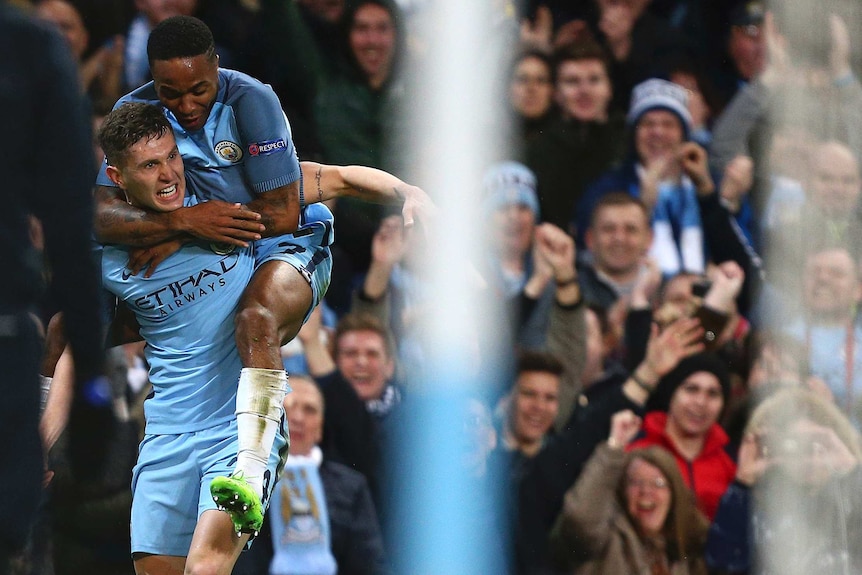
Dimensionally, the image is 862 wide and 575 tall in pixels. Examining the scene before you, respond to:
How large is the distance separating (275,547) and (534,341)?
3.87 ft

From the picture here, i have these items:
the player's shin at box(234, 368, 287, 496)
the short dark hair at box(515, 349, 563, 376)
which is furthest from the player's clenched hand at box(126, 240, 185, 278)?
the short dark hair at box(515, 349, 563, 376)

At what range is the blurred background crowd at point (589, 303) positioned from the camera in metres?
4.89

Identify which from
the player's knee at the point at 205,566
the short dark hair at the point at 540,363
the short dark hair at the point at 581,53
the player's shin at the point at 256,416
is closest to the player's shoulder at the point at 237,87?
the player's shin at the point at 256,416

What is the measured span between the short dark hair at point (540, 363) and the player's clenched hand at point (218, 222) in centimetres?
204

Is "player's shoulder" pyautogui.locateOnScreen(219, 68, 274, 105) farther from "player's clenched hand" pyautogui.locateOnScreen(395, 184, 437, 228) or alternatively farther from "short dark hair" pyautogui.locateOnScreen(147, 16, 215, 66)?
"player's clenched hand" pyautogui.locateOnScreen(395, 184, 437, 228)

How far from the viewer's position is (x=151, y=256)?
10.6 feet

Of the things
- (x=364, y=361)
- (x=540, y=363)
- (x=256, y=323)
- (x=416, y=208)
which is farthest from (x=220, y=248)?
(x=540, y=363)

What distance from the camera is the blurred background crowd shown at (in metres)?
4.89

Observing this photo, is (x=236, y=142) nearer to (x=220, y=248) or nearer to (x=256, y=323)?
(x=220, y=248)

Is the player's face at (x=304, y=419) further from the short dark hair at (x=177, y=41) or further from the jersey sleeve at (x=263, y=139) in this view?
the short dark hair at (x=177, y=41)

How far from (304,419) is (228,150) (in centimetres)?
180

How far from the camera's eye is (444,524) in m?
5.04

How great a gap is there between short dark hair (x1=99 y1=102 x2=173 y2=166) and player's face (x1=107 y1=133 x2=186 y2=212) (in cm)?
1

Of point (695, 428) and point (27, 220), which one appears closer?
point (27, 220)
